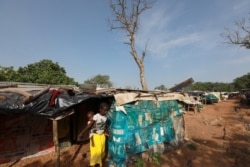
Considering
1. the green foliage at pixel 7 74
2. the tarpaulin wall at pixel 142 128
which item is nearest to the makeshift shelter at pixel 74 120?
the tarpaulin wall at pixel 142 128

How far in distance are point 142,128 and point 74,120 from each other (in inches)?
111

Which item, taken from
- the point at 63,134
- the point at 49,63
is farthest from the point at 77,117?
the point at 49,63

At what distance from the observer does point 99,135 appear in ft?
15.3

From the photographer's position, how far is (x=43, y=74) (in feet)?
71.7

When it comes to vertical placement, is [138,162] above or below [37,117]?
below

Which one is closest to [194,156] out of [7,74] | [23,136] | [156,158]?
[156,158]

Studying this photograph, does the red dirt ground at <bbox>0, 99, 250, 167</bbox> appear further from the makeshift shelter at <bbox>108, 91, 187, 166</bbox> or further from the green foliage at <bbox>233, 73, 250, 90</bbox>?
the green foliage at <bbox>233, 73, 250, 90</bbox>

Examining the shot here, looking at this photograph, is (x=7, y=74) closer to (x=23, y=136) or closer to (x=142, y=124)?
(x=23, y=136)

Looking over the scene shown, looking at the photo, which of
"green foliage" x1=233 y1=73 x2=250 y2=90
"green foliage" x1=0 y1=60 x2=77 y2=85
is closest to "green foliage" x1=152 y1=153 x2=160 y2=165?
"green foliage" x1=0 y1=60 x2=77 y2=85

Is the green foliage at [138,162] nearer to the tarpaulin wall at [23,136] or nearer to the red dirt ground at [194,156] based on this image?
the red dirt ground at [194,156]

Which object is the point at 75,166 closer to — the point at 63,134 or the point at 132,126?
the point at 63,134

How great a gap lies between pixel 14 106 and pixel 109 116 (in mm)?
2436

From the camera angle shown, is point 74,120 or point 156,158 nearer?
point 156,158

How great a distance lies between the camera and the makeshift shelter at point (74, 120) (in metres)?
4.35
